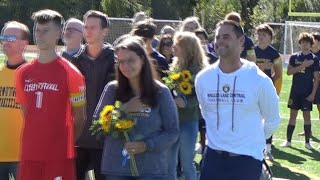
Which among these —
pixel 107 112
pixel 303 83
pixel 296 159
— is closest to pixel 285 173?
pixel 296 159

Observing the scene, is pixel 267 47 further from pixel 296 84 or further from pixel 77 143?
pixel 77 143

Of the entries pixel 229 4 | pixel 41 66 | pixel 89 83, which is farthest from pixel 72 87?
pixel 229 4

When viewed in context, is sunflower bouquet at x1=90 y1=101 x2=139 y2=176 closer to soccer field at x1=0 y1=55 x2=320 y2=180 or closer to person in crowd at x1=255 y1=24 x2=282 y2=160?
soccer field at x1=0 y1=55 x2=320 y2=180

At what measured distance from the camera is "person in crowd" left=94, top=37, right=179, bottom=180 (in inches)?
197

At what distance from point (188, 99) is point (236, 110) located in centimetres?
224

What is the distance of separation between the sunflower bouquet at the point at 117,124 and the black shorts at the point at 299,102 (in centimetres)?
769

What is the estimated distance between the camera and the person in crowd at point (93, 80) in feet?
19.7

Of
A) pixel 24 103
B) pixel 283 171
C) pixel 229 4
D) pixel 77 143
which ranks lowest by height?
pixel 283 171

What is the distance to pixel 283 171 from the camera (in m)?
9.84

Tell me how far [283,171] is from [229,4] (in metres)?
43.1

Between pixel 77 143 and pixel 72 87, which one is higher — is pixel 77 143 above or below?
below

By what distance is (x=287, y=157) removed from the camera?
11055mm

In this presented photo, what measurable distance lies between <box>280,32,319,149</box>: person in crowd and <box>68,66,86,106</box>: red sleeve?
7463 millimetres

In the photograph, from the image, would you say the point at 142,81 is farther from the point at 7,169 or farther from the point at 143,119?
the point at 7,169
